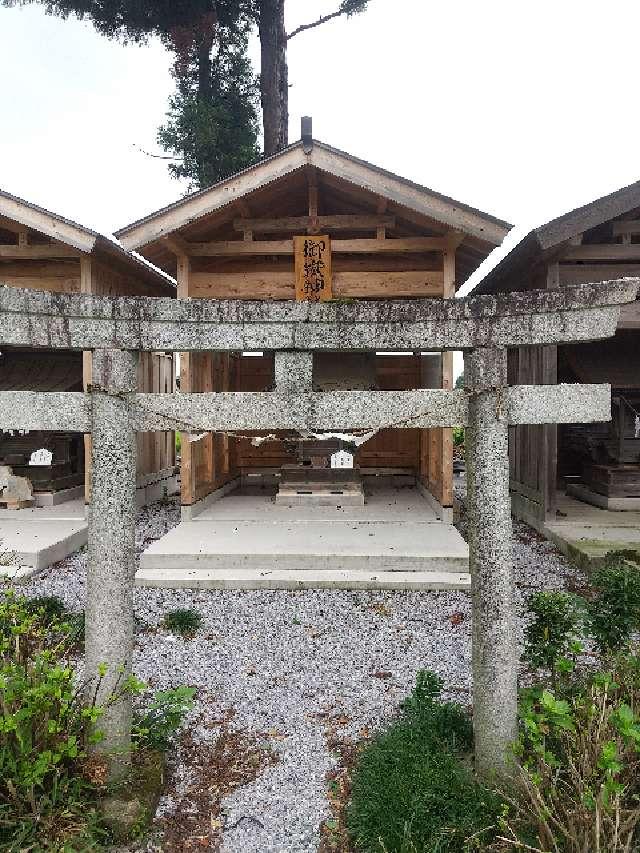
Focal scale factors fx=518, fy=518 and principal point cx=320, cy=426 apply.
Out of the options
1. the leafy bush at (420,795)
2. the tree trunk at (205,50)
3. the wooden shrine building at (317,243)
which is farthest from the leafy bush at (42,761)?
the tree trunk at (205,50)

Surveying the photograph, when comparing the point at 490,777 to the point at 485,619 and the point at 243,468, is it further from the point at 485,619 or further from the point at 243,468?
the point at 243,468

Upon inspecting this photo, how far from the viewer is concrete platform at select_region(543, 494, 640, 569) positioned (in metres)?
7.09

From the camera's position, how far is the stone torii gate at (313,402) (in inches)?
124

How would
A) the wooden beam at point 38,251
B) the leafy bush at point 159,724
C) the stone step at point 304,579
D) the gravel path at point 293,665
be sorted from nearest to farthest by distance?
the gravel path at point 293,665, the leafy bush at point 159,724, the stone step at point 304,579, the wooden beam at point 38,251

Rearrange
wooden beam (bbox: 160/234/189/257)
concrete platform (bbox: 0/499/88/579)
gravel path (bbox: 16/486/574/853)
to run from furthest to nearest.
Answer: wooden beam (bbox: 160/234/189/257) < concrete platform (bbox: 0/499/88/579) < gravel path (bbox: 16/486/574/853)

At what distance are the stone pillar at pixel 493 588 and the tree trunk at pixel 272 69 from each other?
13097 millimetres

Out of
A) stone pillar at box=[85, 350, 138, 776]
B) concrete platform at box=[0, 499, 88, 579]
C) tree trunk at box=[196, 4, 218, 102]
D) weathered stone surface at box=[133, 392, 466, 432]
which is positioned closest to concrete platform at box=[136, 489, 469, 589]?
concrete platform at box=[0, 499, 88, 579]

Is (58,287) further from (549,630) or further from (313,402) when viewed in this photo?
(549,630)

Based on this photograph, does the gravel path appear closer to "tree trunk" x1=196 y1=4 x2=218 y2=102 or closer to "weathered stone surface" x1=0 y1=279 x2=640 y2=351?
"weathered stone surface" x1=0 y1=279 x2=640 y2=351

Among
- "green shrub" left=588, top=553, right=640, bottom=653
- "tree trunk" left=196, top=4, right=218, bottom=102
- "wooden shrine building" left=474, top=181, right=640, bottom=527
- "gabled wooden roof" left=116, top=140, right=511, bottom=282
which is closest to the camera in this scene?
"green shrub" left=588, top=553, right=640, bottom=653

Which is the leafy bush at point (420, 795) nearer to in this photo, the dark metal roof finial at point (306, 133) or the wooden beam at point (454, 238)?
the wooden beam at point (454, 238)

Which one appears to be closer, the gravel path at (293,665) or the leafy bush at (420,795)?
the leafy bush at (420,795)

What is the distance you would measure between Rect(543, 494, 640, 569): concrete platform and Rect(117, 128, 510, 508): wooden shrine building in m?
1.81

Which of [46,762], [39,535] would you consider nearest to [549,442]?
[46,762]
